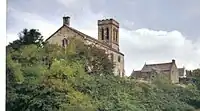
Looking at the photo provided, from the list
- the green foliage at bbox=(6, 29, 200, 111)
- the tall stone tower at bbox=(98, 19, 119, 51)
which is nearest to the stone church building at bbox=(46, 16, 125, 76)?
the tall stone tower at bbox=(98, 19, 119, 51)

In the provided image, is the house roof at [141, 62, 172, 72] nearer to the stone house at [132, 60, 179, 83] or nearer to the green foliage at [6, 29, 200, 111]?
the stone house at [132, 60, 179, 83]

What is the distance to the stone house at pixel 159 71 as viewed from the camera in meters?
2.14

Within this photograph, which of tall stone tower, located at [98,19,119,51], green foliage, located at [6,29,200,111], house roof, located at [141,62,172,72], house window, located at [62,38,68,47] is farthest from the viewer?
house window, located at [62,38,68,47]

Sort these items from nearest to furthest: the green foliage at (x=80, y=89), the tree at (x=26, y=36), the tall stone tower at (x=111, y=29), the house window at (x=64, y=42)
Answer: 1. the tree at (x=26, y=36)
2. the tall stone tower at (x=111, y=29)
3. the green foliage at (x=80, y=89)
4. the house window at (x=64, y=42)

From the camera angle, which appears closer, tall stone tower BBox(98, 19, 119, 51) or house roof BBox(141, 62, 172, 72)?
tall stone tower BBox(98, 19, 119, 51)

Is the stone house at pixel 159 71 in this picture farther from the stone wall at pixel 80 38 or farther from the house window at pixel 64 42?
the house window at pixel 64 42

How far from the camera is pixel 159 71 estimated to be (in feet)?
8.03

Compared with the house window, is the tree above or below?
below

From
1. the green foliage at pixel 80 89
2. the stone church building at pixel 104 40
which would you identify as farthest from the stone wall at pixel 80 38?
the green foliage at pixel 80 89

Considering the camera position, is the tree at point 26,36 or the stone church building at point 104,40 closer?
the tree at point 26,36

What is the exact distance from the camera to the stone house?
7.04ft

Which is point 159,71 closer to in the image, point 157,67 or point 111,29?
point 157,67

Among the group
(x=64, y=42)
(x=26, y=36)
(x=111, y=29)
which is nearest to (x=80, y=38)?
(x=111, y=29)

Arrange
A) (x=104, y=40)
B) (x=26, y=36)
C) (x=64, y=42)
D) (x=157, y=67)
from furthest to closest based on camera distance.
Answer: (x=64, y=42)
(x=104, y=40)
(x=157, y=67)
(x=26, y=36)
